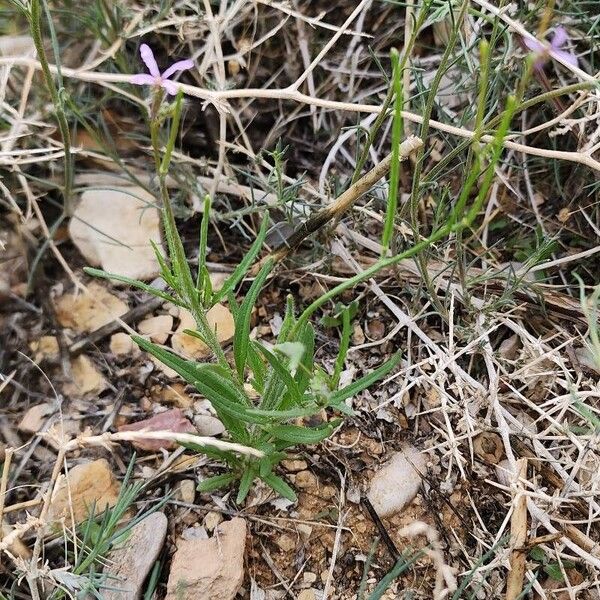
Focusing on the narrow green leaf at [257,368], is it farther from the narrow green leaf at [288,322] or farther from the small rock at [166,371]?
the small rock at [166,371]

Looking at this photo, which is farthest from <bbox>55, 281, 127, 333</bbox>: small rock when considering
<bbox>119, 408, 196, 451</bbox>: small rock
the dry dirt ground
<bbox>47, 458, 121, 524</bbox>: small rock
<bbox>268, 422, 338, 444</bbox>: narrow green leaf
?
<bbox>268, 422, 338, 444</bbox>: narrow green leaf

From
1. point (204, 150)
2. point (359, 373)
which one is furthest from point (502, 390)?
point (204, 150)

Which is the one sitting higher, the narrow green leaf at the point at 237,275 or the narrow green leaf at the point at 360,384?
the narrow green leaf at the point at 237,275

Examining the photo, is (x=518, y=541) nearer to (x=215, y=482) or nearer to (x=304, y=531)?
(x=304, y=531)

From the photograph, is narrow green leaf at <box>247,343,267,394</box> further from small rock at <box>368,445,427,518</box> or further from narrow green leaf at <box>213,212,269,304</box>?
small rock at <box>368,445,427,518</box>

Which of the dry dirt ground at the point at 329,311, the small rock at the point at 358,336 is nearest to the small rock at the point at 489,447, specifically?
the dry dirt ground at the point at 329,311

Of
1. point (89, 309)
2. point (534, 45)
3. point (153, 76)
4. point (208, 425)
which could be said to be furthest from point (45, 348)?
point (534, 45)
